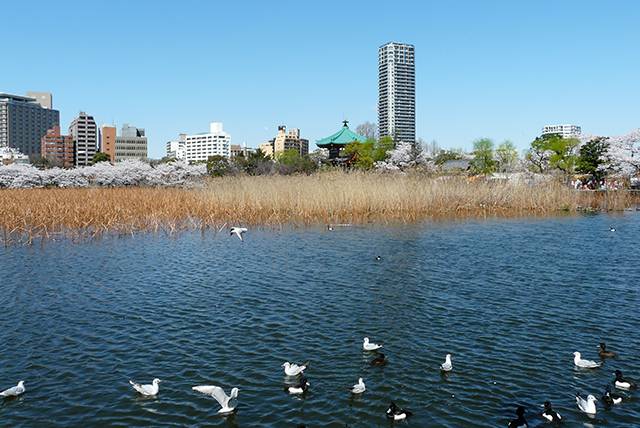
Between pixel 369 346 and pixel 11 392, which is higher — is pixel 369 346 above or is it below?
above

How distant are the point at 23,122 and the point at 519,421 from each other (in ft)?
582

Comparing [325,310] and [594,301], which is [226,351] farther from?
[594,301]

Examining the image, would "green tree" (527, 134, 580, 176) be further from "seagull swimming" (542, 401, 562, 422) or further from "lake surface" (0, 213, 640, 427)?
"seagull swimming" (542, 401, 562, 422)

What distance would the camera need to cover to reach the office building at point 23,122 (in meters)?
151

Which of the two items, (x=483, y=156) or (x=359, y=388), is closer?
(x=359, y=388)

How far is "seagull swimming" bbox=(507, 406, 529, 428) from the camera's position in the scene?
20.2 ft

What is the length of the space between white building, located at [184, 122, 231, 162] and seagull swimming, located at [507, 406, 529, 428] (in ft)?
573

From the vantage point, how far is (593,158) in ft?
152

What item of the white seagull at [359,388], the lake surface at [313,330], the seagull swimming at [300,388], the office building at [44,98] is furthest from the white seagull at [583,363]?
the office building at [44,98]

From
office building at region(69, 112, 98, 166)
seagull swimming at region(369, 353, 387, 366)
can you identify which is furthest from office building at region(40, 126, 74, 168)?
seagull swimming at region(369, 353, 387, 366)

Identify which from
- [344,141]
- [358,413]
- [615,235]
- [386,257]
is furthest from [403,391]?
[344,141]

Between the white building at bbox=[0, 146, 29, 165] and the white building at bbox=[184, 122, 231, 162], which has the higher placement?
the white building at bbox=[184, 122, 231, 162]

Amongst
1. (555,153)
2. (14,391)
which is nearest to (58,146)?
(555,153)

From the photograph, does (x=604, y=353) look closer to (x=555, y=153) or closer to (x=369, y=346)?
(x=369, y=346)
